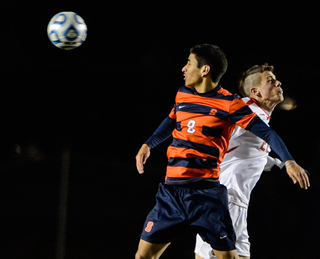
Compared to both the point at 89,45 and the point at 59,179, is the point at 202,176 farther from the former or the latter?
the point at 89,45

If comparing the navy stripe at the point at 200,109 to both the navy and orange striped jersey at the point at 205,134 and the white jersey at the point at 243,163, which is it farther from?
the white jersey at the point at 243,163

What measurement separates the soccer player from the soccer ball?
4.80 feet

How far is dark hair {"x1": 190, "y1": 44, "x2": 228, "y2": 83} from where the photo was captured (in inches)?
101

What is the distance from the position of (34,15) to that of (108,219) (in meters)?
5.28

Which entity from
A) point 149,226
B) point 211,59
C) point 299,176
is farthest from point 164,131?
point 299,176

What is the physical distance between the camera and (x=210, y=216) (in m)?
2.34

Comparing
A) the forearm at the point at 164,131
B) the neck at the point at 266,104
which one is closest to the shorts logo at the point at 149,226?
the forearm at the point at 164,131

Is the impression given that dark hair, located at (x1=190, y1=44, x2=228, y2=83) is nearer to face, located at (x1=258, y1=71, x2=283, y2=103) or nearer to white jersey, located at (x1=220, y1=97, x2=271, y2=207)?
white jersey, located at (x1=220, y1=97, x2=271, y2=207)

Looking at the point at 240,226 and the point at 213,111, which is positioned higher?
the point at 213,111

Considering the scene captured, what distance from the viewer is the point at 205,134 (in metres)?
2.43

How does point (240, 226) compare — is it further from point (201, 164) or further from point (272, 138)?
point (272, 138)

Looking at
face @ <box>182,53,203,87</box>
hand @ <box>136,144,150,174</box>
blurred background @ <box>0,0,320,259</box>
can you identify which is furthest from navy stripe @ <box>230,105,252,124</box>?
blurred background @ <box>0,0,320,259</box>

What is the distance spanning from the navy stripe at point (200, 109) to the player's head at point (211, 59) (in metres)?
0.20

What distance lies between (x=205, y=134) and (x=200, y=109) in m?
0.15
